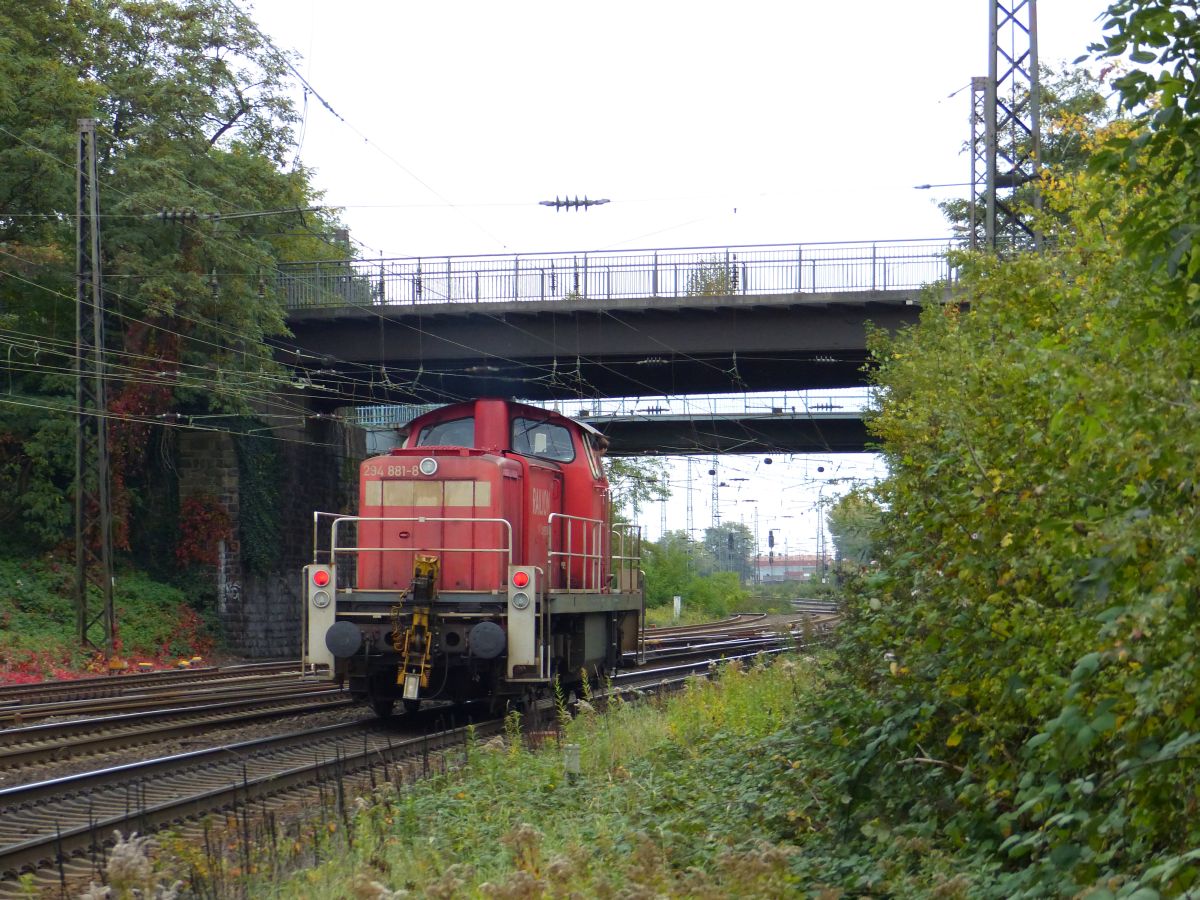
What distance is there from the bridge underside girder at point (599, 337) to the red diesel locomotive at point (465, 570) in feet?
39.3

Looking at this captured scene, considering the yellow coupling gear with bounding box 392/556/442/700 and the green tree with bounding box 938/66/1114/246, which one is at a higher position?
the green tree with bounding box 938/66/1114/246

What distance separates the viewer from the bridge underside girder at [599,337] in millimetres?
27594

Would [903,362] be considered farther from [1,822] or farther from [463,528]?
[1,822]

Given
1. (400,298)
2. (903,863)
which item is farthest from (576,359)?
(903,863)

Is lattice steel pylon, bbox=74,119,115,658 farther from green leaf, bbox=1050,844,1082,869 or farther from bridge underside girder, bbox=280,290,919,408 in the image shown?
green leaf, bbox=1050,844,1082,869

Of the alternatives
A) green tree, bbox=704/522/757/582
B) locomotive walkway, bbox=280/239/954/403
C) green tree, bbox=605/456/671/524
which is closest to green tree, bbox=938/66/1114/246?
locomotive walkway, bbox=280/239/954/403

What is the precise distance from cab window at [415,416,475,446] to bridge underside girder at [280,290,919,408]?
1199cm

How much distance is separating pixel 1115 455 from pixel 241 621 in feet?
91.0

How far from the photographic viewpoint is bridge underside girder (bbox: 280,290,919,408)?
27.6 meters

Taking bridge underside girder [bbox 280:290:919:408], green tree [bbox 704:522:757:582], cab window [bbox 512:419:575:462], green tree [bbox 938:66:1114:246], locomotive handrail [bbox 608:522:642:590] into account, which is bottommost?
green tree [bbox 704:522:757:582]

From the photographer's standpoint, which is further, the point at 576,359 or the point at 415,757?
the point at 576,359

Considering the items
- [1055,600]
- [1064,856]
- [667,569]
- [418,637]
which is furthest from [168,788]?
[667,569]

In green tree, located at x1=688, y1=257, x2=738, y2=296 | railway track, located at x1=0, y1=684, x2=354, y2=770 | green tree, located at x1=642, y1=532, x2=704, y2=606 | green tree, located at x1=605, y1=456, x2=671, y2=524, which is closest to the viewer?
railway track, located at x1=0, y1=684, x2=354, y2=770

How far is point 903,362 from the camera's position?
18.4 m
